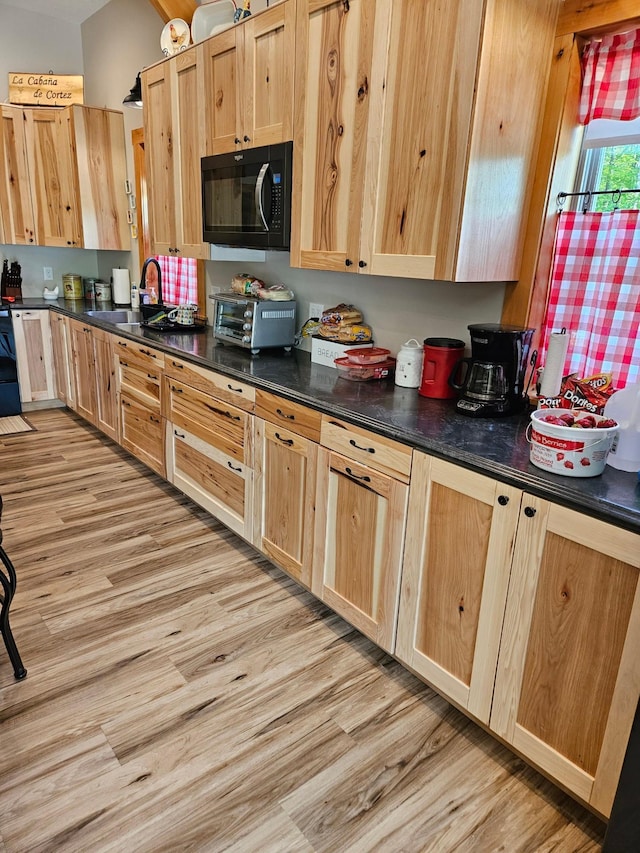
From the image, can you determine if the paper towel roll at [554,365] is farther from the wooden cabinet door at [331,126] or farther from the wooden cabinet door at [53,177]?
the wooden cabinet door at [53,177]

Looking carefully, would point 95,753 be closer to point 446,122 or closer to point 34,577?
point 34,577

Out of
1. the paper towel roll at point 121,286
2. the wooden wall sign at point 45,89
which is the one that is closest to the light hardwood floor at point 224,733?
the paper towel roll at point 121,286

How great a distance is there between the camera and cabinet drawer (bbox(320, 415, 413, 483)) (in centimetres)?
180

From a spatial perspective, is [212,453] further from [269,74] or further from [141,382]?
[269,74]

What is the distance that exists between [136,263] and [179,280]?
35.1 inches

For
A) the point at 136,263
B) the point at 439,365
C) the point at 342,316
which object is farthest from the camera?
the point at 136,263

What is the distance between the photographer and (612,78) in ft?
5.83

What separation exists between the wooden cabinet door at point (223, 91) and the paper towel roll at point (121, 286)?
88.1 inches

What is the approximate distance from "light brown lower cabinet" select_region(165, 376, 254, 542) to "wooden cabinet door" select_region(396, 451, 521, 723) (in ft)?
3.26

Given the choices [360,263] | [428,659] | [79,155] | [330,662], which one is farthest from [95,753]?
[79,155]

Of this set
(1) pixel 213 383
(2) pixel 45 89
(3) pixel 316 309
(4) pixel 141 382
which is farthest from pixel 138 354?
(2) pixel 45 89

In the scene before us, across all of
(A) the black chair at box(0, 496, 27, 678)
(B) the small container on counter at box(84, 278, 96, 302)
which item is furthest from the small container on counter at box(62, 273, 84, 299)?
(A) the black chair at box(0, 496, 27, 678)

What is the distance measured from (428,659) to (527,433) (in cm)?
80

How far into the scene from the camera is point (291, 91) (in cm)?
236
